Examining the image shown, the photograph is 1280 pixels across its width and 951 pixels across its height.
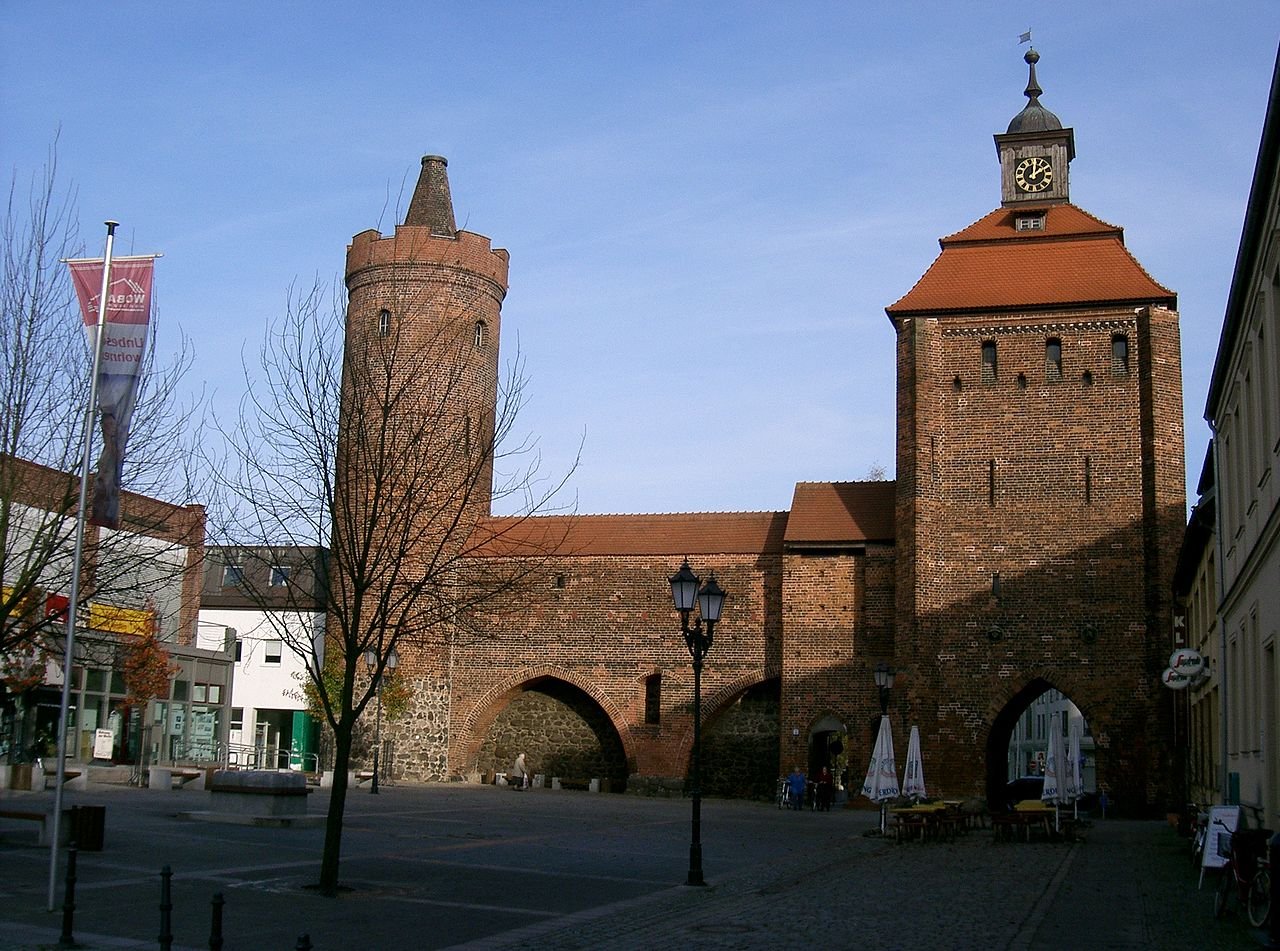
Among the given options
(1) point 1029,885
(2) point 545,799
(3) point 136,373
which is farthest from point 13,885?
(2) point 545,799

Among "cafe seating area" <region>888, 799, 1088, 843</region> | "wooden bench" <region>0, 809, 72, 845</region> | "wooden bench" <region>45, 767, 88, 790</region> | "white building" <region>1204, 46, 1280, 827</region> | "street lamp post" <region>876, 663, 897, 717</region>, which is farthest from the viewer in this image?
"wooden bench" <region>45, 767, 88, 790</region>

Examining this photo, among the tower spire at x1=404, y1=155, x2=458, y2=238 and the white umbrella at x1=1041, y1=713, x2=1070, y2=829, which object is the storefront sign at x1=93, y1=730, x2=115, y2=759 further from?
the white umbrella at x1=1041, y1=713, x2=1070, y2=829

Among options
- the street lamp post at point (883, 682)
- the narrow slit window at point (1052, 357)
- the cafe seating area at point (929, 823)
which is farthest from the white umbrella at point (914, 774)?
the narrow slit window at point (1052, 357)

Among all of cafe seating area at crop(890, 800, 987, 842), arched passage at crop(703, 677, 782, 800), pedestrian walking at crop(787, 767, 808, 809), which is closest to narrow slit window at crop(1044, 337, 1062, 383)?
arched passage at crop(703, 677, 782, 800)

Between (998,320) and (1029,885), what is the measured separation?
20.5m

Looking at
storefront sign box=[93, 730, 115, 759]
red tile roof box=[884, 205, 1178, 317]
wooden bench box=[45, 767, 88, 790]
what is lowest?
wooden bench box=[45, 767, 88, 790]

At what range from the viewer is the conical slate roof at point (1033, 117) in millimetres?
38594

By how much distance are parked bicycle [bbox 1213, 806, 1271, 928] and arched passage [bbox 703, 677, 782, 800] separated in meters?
22.6

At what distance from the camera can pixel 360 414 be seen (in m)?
15.5

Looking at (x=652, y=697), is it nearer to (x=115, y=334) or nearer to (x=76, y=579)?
(x=115, y=334)

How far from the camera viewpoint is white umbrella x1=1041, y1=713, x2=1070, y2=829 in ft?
77.9

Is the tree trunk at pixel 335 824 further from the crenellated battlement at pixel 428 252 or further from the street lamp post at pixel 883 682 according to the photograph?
the crenellated battlement at pixel 428 252

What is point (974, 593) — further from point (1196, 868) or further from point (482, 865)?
point (482, 865)

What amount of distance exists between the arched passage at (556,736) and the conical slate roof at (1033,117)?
19.9 metres
